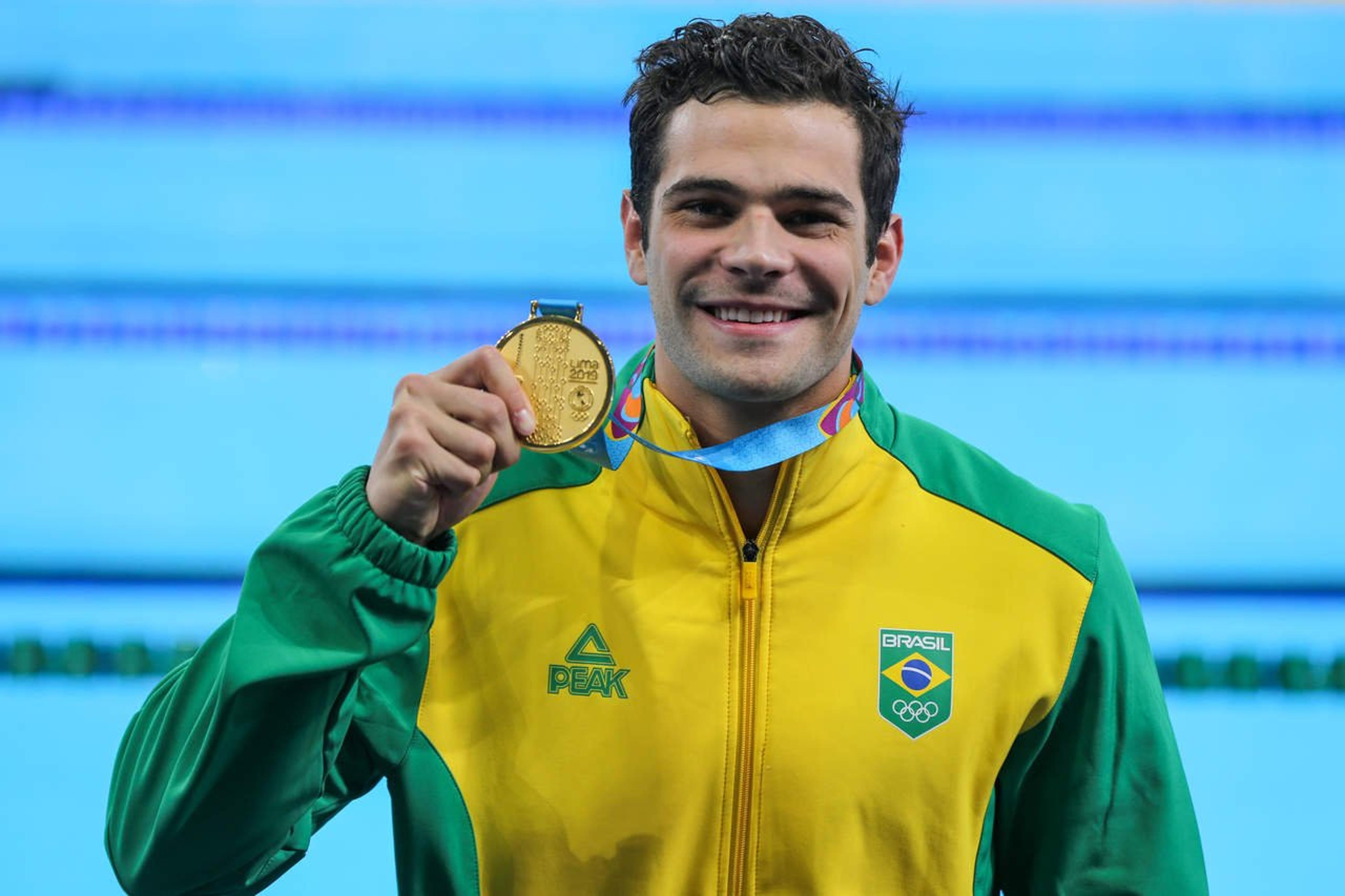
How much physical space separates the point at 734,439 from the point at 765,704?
23 centimetres

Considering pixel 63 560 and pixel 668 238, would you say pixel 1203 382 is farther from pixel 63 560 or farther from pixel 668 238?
pixel 63 560

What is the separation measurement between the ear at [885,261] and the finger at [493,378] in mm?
434

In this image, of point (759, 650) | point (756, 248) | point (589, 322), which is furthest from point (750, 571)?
point (589, 322)

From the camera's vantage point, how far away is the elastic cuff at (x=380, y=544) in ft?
3.37

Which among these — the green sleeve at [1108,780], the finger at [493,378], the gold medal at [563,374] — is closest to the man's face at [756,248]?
the gold medal at [563,374]

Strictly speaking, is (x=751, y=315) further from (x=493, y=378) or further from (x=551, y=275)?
(x=551, y=275)

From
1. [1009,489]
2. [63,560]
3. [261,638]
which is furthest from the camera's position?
[63,560]

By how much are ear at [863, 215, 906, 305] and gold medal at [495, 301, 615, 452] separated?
33 cm

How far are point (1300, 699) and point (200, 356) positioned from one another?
7.45 feet

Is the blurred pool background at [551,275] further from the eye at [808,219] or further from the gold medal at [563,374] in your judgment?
the gold medal at [563,374]

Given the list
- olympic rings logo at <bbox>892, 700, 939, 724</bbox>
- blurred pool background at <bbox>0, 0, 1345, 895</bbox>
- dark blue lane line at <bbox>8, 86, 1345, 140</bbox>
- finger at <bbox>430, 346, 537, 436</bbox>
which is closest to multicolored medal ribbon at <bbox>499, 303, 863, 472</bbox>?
finger at <bbox>430, 346, 537, 436</bbox>

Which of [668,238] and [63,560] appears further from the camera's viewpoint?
[63,560]

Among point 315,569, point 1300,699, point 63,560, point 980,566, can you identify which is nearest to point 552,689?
point 315,569

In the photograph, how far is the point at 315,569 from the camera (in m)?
1.04
